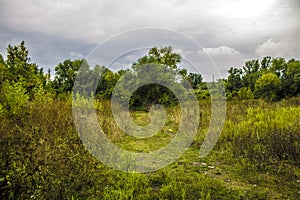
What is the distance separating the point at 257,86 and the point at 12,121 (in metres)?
33.6

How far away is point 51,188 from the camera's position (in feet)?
10.2

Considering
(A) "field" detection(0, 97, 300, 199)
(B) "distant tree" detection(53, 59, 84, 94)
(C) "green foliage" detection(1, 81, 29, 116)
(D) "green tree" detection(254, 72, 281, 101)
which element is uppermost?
(B) "distant tree" detection(53, 59, 84, 94)

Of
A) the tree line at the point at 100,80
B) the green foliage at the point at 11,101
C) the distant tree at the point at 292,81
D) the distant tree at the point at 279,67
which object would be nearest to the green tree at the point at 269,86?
the tree line at the point at 100,80

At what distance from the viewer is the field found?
313 cm

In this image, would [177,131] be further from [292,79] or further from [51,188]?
[292,79]

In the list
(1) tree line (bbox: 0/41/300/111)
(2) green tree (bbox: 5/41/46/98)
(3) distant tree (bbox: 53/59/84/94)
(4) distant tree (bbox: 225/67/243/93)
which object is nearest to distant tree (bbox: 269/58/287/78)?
(1) tree line (bbox: 0/41/300/111)

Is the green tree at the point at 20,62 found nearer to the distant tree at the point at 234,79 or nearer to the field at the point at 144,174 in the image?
the field at the point at 144,174

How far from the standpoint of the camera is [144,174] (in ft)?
13.2

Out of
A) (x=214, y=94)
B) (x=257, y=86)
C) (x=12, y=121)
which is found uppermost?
(x=257, y=86)

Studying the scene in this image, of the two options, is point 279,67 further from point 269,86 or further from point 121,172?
point 121,172

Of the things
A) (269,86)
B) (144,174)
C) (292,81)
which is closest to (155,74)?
(144,174)

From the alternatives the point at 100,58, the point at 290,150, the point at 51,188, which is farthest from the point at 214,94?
the point at 51,188

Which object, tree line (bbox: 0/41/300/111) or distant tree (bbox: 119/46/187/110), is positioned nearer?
tree line (bbox: 0/41/300/111)

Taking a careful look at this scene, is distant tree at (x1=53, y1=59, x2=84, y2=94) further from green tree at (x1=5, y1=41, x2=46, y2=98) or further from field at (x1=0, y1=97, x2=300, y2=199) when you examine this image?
field at (x1=0, y1=97, x2=300, y2=199)
